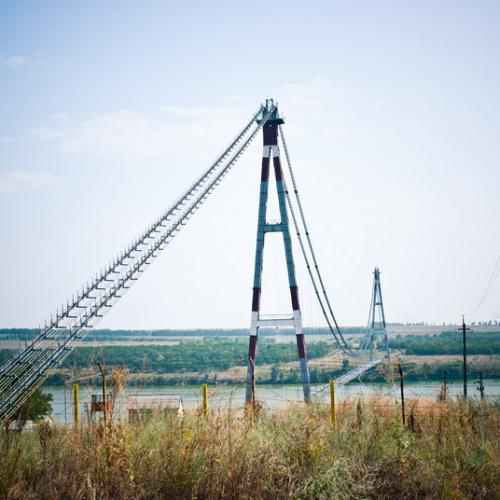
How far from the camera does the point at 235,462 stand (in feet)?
23.6

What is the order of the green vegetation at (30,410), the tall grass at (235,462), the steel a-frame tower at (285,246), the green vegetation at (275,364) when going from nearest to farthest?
1. the tall grass at (235,462)
2. the green vegetation at (30,410)
3. the steel a-frame tower at (285,246)
4. the green vegetation at (275,364)

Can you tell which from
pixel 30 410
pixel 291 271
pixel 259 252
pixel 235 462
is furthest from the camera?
pixel 291 271

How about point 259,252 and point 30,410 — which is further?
point 259,252

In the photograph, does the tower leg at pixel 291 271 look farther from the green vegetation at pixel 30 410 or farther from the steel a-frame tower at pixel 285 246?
the green vegetation at pixel 30 410

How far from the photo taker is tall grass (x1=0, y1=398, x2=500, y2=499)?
6926 mm

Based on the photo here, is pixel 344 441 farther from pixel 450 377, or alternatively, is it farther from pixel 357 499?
pixel 450 377

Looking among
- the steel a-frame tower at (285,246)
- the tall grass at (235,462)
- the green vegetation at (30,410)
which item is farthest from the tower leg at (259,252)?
the tall grass at (235,462)

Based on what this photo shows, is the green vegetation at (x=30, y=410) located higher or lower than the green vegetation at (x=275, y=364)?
higher

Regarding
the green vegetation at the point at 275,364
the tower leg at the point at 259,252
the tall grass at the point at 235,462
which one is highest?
the tower leg at the point at 259,252

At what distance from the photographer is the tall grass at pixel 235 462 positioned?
273 inches

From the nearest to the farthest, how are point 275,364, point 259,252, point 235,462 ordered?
1. point 235,462
2. point 259,252
3. point 275,364

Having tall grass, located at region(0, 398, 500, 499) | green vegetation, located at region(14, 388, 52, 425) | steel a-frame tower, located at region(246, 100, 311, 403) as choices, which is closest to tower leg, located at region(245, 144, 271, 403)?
steel a-frame tower, located at region(246, 100, 311, 403)

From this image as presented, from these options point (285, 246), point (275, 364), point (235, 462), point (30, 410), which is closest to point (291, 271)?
point (285, 246)

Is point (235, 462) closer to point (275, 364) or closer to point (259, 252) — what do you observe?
point (259, 252)
